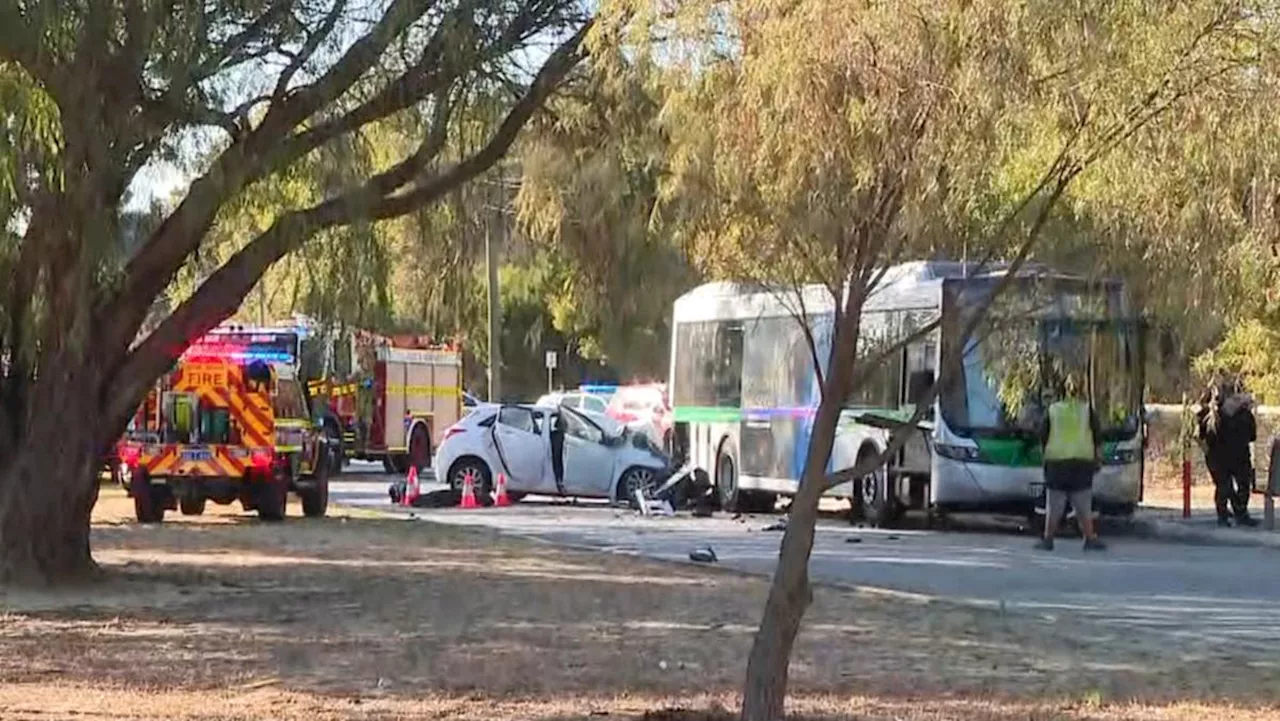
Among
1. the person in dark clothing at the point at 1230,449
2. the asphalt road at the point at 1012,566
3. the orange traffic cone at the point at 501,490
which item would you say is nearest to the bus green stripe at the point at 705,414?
the asphalt road at the point at 1012,566

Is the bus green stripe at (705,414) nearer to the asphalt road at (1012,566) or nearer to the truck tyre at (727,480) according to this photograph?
the truck tyre at (727,480)

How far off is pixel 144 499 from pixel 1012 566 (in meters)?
11.2

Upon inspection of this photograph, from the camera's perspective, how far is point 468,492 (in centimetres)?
3162

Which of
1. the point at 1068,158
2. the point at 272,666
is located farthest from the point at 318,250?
the point at 1068,158

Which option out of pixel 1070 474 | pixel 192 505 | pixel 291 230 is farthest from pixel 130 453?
pixel 1070 474

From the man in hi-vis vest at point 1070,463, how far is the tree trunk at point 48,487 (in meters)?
10.00

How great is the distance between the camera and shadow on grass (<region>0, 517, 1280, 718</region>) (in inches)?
481

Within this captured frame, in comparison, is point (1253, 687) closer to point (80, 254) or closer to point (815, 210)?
point (815, 210)

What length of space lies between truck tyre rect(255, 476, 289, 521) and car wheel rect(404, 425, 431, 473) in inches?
663

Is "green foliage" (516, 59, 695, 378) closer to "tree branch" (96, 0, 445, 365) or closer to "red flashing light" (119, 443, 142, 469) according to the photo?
"tree branch" (96, 0, 445, 365)

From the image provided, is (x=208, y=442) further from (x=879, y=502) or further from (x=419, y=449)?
(x=419, y=449)

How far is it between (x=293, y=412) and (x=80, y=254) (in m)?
12.9

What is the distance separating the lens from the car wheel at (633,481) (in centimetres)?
3133

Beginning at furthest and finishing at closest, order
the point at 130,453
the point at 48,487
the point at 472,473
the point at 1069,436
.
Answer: the point at 472,473
the point at 130,453
the point at 1069,436
the point at 48,487
